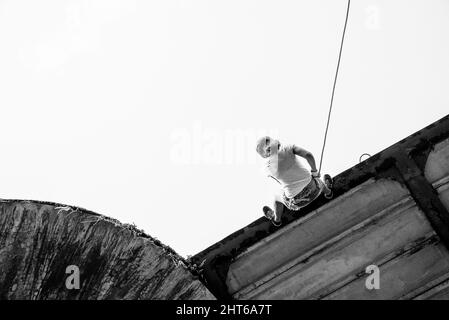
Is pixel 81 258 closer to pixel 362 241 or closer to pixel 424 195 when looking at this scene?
pixel 362 241

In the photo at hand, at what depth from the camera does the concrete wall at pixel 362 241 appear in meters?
3.83

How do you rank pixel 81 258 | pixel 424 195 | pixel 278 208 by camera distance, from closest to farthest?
pixel 81 258 < pixel 424 195 < pixel 278 208

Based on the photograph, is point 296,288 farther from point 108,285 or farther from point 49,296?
point 49,296

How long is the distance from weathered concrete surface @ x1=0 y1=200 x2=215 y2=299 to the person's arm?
1758 millimetres

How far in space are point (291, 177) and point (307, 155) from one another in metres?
0.30

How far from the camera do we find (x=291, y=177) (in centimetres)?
389

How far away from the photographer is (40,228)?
11.6 feet

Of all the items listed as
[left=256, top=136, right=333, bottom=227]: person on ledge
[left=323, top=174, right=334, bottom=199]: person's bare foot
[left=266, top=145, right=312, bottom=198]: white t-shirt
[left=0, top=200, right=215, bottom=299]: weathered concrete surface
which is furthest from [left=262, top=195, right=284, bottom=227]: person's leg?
[left=0, top=200, right=215, bottom=299]: weathered concrete surface

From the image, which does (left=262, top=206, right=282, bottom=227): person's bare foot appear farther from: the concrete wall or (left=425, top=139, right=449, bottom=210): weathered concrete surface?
(left=425, top=139, right=449, bottom=210): weathered concrete surface

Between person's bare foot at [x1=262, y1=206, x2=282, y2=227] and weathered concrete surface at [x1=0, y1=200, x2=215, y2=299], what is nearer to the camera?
weathered concrete surface at [x1=0, y1=200, x2=215, y2=299]

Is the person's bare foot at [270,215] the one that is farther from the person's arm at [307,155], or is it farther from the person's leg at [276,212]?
the person's arm at [307,155]

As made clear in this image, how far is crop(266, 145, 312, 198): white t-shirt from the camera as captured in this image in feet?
12.7

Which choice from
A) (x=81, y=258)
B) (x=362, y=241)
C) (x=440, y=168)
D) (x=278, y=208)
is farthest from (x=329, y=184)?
(x=81, y=258)
